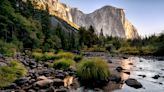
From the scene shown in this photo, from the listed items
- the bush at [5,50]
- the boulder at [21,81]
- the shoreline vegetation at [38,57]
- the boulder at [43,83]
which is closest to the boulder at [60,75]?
the shoreline vegetation at [38,57]

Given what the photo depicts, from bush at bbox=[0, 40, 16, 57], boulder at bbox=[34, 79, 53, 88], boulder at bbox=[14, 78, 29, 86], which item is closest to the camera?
boulder at bbox=[34, 79, 53, 88]

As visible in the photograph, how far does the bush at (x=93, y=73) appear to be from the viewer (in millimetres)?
16562

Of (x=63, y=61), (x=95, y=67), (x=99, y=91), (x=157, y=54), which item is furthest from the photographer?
(x=157, y=54)

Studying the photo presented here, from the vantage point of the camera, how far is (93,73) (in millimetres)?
16625

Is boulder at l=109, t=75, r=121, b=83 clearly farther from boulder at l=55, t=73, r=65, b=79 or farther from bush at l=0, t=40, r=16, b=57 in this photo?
bush at l=0, t=40, r=16, b=57

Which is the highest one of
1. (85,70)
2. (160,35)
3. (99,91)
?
(160,35)

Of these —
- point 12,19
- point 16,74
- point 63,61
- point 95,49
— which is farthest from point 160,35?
point 16,74

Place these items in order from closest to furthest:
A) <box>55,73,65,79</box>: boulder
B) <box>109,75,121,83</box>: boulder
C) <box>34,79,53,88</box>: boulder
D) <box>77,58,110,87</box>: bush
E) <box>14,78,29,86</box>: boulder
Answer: <box>34,79,53,88</box>: boulder < <box>14,78,29,86</box>: boulder < <box>77,58,110,87</box>: bush < <box>109,75,121,83</box>: boulder < <box>55,73,65,79</box>: boulder

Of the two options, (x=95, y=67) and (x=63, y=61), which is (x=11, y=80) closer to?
(x=95, y=67)

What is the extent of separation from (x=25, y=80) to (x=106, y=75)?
5.34 m

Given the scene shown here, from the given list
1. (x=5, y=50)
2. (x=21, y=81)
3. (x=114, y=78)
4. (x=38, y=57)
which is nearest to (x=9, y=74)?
(x=21, y=81)

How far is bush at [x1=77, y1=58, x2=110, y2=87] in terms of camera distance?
1656 cm

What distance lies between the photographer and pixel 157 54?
66.6 meters

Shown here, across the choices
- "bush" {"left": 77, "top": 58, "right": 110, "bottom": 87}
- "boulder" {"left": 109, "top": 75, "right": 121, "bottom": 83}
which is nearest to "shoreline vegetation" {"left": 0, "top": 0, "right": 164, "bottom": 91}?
"bush" {"left": 77, "top": 58, "right": 110, "bottom": 87}
